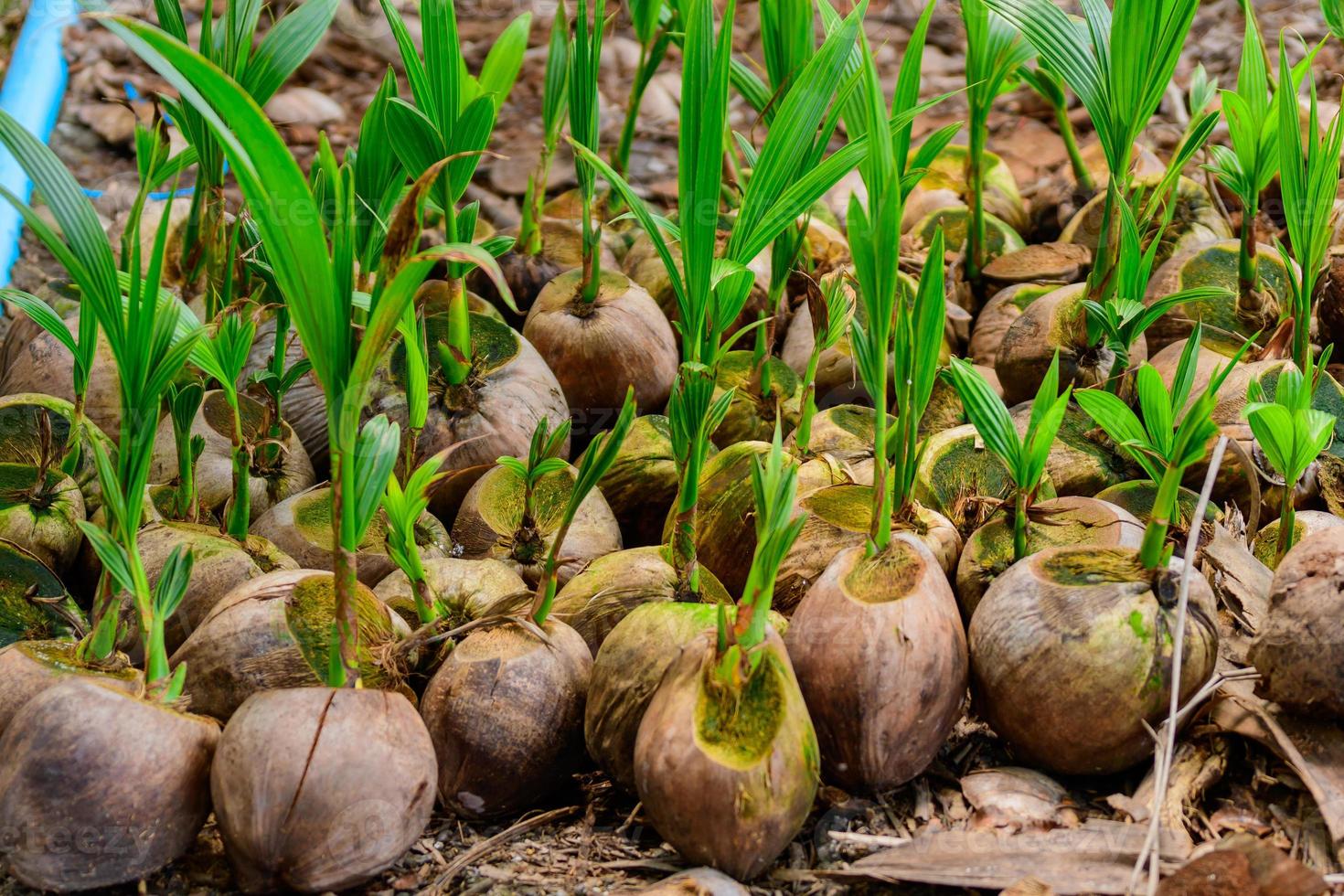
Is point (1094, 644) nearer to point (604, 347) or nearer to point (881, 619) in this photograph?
point (881, 619)

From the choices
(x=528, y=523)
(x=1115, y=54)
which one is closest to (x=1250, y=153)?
(x=1115, y=54)

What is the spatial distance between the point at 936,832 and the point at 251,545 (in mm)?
845

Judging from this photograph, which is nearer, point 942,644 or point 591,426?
point 942,644

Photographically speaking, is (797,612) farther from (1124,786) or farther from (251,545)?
(251,545)

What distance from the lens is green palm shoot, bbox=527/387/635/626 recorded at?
1.18 m

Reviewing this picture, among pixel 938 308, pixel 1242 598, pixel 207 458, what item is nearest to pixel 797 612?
pixel 938 308

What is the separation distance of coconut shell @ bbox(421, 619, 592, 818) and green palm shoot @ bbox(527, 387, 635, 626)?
0.11 ft

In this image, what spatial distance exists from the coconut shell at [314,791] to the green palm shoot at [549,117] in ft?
3.48

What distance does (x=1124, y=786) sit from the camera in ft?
3.89

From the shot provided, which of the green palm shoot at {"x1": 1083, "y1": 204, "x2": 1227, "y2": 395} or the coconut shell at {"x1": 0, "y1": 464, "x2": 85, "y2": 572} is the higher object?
the green palm shoot at {"x1": 1083, "y1": 204, "x2": 1227, "y2": 395}

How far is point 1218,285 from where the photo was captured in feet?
5.98

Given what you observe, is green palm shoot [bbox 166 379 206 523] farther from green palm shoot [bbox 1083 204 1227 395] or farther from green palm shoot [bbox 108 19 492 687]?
green palm shoot [bbox 1083 204 1227 395]

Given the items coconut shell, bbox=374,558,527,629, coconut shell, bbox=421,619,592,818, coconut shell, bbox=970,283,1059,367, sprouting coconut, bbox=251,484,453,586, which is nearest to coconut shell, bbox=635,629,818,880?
coconut shell, bbox=421,619,592,818

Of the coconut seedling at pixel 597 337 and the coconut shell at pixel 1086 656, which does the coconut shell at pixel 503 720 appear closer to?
the coconut shell at pixel 1086 656
